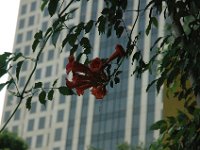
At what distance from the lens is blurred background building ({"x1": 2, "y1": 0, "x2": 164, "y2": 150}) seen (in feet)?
218

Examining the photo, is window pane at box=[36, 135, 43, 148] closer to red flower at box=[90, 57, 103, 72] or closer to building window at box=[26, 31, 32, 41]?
building window at box=[26, 31, 32, 41]

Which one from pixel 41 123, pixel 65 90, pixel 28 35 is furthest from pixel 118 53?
pixel 28 35

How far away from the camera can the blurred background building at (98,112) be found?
6650 cm

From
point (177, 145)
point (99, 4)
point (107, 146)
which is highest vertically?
point (99, 4)

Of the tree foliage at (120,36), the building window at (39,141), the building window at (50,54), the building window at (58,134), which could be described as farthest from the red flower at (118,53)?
the building window at (50,54)

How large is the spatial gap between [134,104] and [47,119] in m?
15.1

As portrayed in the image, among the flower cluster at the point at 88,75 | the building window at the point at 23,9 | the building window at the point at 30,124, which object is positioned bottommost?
the flower cluster at the point at 88,75

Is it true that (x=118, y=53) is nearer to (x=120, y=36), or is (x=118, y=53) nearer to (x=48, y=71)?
(x=120, y=36)

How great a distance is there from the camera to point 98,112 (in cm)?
6788

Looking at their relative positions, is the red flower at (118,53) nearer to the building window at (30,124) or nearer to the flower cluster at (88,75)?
the flower cluster at (88,75)

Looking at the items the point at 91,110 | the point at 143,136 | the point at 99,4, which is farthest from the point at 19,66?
the point at 99,4

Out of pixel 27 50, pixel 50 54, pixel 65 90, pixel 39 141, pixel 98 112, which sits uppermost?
pixel 27 50

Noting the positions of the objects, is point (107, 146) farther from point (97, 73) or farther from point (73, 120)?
point (97, 73)

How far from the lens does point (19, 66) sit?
13.3ft
